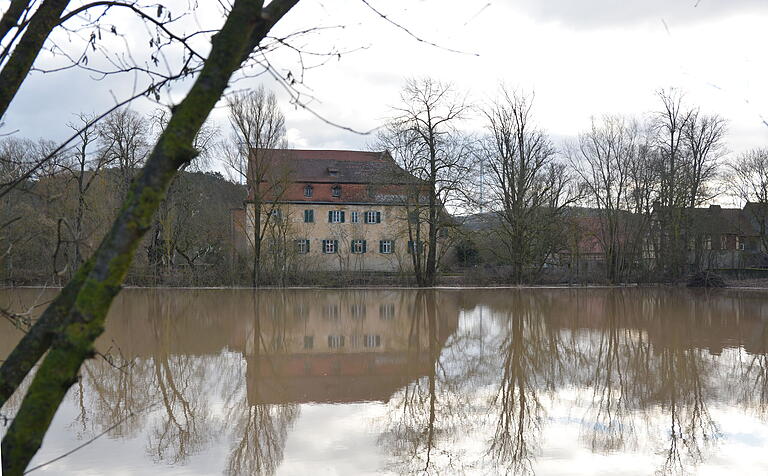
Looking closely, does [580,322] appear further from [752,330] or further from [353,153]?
[353,153]

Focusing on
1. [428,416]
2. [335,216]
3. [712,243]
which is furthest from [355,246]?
[428,416]

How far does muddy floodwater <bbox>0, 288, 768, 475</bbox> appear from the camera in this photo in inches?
289

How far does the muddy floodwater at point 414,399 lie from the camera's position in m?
7.34

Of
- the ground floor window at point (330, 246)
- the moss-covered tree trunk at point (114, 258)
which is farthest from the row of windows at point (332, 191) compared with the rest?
the moss-covered tree trunk at point (114, 258)

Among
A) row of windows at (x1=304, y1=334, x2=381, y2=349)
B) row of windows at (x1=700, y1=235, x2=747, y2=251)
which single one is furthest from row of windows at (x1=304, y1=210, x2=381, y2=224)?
row of windows at (x1=304, y1=334, x2=381, y2=349)

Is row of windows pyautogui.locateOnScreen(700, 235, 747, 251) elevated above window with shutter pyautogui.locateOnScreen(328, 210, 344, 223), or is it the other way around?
window with shutter pyautogui.locateOnScreen(328, 210, 344, 223)

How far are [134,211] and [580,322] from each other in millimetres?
20550

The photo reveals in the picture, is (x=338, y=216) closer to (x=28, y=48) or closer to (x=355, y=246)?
(x=355, y=246)

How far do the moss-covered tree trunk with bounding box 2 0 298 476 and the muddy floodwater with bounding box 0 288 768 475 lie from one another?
1.99ft

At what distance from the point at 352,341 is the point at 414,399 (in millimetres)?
6775

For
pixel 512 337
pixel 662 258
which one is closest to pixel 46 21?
pixel 512 337

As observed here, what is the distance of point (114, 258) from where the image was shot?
1904 mm

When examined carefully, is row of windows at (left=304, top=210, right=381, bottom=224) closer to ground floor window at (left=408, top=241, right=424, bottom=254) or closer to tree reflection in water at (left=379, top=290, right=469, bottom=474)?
ground floor window at (left=408, top=241, right=424, bottom=254)

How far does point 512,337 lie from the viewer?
57.5 feet
